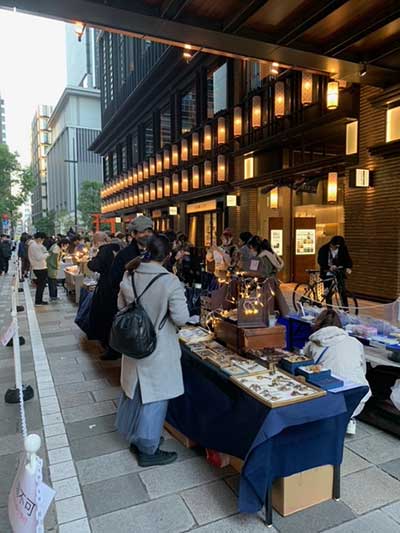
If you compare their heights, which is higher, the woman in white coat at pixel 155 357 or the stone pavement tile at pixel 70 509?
the woman in white coat at pixel 155 357

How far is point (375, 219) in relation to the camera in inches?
390

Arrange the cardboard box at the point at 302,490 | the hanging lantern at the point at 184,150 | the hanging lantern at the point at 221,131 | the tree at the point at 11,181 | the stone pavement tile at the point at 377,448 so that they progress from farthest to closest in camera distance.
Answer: the tree at the point at 11,181 < the hanging lantern at the point at 184,150 < the hanging lantern at the point at 221,131 < the stone pavement tile at the point at 377,448 < the cardboard box at the point at 302,490

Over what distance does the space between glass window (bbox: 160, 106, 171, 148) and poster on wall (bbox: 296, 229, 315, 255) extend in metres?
12.1

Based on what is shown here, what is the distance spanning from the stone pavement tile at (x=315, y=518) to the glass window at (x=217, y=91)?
51.8ft

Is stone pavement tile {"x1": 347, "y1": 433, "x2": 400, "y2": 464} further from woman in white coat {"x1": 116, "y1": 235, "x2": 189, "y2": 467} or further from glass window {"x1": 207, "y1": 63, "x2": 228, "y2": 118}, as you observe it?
glass window {"x1": 207, "y1": 63, "x2": 228, "y2": 118}

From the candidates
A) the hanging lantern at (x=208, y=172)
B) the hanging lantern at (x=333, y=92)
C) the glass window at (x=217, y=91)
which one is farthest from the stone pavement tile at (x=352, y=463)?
the glass window at (x=217, y=91)

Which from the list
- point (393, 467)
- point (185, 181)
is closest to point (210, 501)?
point (393, 467)

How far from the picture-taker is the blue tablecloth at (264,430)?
94.7 inches

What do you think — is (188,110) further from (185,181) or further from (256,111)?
(256,111)

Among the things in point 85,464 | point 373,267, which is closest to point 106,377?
point 85,464

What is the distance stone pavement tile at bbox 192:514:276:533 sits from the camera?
250cm

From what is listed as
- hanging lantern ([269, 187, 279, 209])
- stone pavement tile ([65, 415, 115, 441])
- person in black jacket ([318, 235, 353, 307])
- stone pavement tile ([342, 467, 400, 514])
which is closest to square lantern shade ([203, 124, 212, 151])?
hanging lantern ([269, 187, 279, 209])

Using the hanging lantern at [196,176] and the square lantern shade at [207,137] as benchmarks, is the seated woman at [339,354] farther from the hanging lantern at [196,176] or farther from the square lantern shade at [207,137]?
the hanging lantern at [196,176]

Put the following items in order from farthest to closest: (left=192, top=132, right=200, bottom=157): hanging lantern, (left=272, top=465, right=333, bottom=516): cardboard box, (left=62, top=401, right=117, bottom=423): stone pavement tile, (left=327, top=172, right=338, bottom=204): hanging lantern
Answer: (left=192, top=132, right=200, bottom=157): hanging lantern → (left=327, top=172, right=338, bottom=204): hanging lantern → (left=62, top=401, right=117, bottom=423): stone pavement tile → (left=272, top=465, right=333, bottom=516): cardboard box
